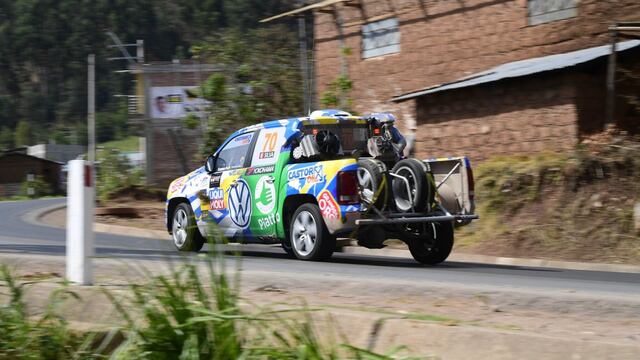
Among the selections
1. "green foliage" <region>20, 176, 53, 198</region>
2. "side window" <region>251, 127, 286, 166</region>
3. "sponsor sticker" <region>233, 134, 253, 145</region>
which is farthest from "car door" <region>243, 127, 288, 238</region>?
"green foliage" <region>20, 176, 53, 198</region>

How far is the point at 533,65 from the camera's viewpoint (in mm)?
20047

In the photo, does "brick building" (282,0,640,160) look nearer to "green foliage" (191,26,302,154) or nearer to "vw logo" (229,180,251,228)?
"green foliage" (191,26,302,154)

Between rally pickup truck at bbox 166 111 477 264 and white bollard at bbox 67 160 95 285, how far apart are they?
4.00m

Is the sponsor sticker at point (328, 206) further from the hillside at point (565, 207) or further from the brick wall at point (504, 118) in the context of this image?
the brick wall at point (504, 118)

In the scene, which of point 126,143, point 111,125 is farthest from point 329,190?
point 126,143

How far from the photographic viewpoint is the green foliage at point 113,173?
3738 cm

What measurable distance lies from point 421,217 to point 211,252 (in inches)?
253

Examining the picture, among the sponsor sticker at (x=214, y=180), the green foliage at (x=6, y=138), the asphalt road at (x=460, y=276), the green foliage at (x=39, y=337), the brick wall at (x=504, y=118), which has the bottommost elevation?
the asphalt road at (x=460, y=276)

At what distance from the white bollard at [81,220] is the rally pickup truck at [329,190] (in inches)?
157

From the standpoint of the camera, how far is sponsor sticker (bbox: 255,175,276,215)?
12242mm

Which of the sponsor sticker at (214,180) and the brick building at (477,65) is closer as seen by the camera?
the sponsor sticker at (214,180)

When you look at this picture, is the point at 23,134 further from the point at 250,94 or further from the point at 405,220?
the point at 405,220

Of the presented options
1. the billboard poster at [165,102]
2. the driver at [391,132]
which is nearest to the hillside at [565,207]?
the driver at [391,132]

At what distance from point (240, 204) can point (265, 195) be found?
57cm
